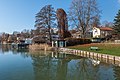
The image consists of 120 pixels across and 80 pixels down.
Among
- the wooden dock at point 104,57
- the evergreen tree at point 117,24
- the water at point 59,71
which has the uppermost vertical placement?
the evergreen tree at point 117,24

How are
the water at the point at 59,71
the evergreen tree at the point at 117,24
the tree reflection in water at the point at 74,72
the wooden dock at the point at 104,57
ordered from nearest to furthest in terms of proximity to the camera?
1. the tree reflection in water at the point at 74,72
2. the water at the point at 59,71
3. the wooden dock at the point at 104,57
4. the evergreen tree at the point at 117,24

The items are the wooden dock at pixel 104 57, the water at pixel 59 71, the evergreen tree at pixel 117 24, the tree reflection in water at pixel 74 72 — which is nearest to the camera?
the tree reflection in water at pixel 74 72

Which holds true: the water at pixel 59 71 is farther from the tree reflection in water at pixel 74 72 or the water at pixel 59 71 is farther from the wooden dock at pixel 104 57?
the wooden dock at pixel 104 57

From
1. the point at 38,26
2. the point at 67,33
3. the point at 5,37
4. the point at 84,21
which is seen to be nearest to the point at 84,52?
the point at 84,21

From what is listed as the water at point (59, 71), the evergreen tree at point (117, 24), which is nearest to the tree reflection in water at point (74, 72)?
the water at point (59, 71)

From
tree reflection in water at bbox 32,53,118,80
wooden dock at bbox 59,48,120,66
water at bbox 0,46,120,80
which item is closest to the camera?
tree reflection in water at bbox 32,53,118,80

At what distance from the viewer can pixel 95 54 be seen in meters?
31.5

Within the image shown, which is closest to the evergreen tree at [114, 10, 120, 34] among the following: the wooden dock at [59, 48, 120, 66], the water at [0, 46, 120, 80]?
the wooden dock at [59, 48, 120, 66]

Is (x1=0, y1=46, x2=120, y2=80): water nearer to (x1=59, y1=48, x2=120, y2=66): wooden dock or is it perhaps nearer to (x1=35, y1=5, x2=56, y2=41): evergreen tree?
(x1=59, y1=48, x2=120, y2=66): wooden dock

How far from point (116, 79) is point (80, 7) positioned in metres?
35.0

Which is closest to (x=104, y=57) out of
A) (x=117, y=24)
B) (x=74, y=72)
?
Result: (x=74, y=72)

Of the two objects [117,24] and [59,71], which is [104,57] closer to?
[59,71]

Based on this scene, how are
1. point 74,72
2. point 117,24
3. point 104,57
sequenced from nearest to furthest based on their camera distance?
point 74,72, point 104,57, point 117,24

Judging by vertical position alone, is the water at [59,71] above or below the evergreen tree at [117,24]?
below
